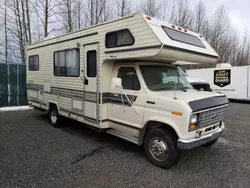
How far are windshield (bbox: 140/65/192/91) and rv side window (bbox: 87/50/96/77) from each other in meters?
1.32

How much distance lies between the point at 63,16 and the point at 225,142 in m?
15.3

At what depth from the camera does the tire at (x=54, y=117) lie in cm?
677

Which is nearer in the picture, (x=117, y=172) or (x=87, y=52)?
(x=117, y=172)

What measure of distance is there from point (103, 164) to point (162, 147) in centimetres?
120

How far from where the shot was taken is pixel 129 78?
15.0ft

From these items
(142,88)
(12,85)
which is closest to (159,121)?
(142,88)

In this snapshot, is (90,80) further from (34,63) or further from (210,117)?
(34,63)

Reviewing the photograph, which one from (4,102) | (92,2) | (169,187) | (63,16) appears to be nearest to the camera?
(169,187)

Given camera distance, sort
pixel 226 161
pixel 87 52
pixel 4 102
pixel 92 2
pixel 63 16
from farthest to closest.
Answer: pixel 92 2 → pixel 63 16 → pixel 4 102 → pixel 87 52 → pixel 226 161

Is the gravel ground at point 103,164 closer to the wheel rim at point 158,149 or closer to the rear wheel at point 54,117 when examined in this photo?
the wheel rim at point 158,149

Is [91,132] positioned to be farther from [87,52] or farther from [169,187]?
[169,187]

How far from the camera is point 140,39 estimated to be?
3.99 m

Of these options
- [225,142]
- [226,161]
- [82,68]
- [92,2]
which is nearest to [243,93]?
[225,142]

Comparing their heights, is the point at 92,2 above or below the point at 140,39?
above
